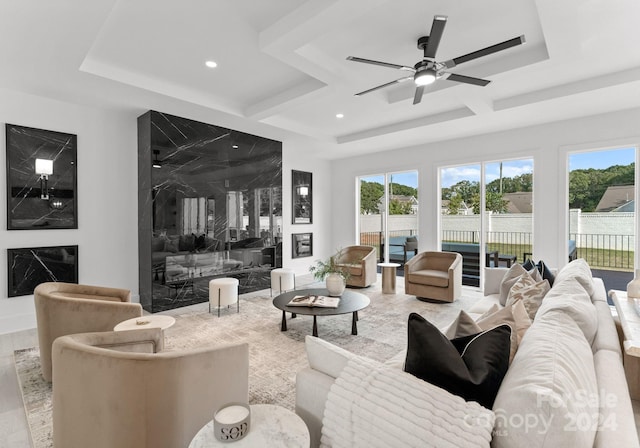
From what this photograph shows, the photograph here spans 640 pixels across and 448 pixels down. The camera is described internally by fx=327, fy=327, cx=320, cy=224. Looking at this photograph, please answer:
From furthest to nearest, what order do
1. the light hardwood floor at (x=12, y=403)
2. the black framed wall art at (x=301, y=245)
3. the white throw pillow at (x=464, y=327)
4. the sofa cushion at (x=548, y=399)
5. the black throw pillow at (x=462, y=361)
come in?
the black framed wall art at (x=301, y=245), the light hardwood floor at (x=12, y=403), the white throw pillow at (x=464, y=327), the black throw pillow at (x=462, y=361), the sofa cushion at (x=548, y=399)

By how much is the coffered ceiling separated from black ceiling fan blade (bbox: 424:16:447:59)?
1.24ft

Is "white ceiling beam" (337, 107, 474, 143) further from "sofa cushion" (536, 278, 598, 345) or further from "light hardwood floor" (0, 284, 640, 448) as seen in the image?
"light hardwood floor" (0, 284, 640, 448)

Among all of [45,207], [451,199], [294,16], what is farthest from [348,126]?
[45,207]

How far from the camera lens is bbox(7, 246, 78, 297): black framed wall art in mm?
3869

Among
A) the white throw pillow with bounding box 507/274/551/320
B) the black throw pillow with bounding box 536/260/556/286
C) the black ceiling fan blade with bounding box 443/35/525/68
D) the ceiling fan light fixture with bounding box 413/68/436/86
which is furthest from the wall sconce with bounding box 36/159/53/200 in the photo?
the black throw pillow with bounding box 536/260/556/286

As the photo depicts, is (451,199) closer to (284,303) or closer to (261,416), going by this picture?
(284,303)

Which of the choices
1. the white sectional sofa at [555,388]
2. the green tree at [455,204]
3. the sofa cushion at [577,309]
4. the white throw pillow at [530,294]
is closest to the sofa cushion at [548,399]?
the white sectional sofa at [555,388]

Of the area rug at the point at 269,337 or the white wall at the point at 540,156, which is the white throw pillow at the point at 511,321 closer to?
the area rug at the point at 269,337

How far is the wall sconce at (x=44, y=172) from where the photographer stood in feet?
13.2

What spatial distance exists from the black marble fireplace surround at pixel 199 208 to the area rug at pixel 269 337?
0.50 metres

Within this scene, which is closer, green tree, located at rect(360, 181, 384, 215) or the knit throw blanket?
the knit throw blanket

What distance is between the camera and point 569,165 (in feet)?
16.7

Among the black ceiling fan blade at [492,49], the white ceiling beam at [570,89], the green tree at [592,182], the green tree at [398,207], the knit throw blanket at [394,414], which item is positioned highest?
the white ceiling beam at [570,89]

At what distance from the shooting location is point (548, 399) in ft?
2.92
